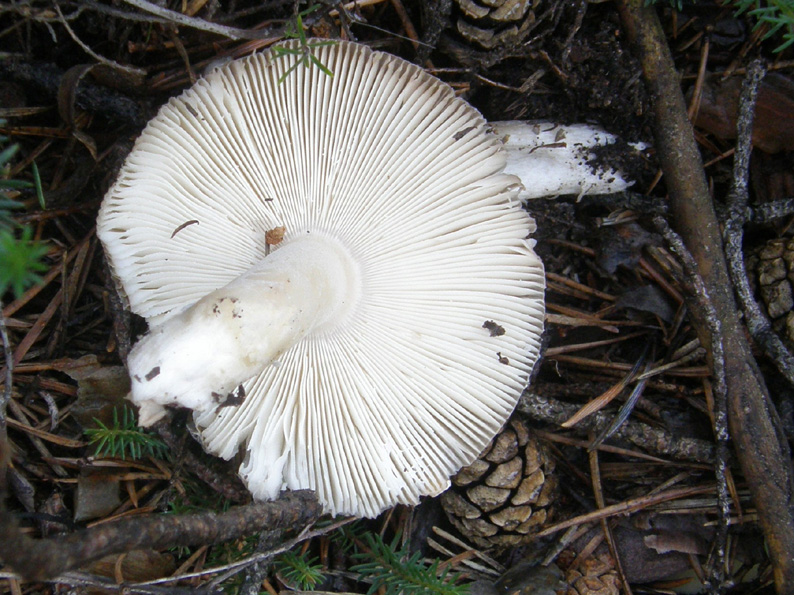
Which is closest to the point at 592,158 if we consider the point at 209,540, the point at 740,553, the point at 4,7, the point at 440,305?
the point at 440,305

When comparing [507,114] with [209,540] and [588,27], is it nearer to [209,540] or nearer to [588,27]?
[588,27]

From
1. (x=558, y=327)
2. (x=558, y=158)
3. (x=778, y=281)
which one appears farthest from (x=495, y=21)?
(x=778, y=281)

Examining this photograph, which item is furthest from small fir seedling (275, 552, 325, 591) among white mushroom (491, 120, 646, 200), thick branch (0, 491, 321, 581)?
white mushroom (491, 120, 646, 200)

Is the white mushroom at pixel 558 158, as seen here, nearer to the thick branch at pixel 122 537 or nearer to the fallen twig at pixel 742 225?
the fallen twig at pixel 742 225

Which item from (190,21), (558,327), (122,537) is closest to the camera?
(122,537)

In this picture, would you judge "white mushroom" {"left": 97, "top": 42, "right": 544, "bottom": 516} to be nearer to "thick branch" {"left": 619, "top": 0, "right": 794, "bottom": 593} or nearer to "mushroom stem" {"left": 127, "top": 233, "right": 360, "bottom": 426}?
"mushroom stem" {"left": 127, "top": 233, "right": 360, "bottom": 426}

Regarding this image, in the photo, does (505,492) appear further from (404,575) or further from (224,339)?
(224,339)

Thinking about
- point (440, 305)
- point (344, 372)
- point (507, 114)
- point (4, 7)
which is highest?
point (507, 114)
